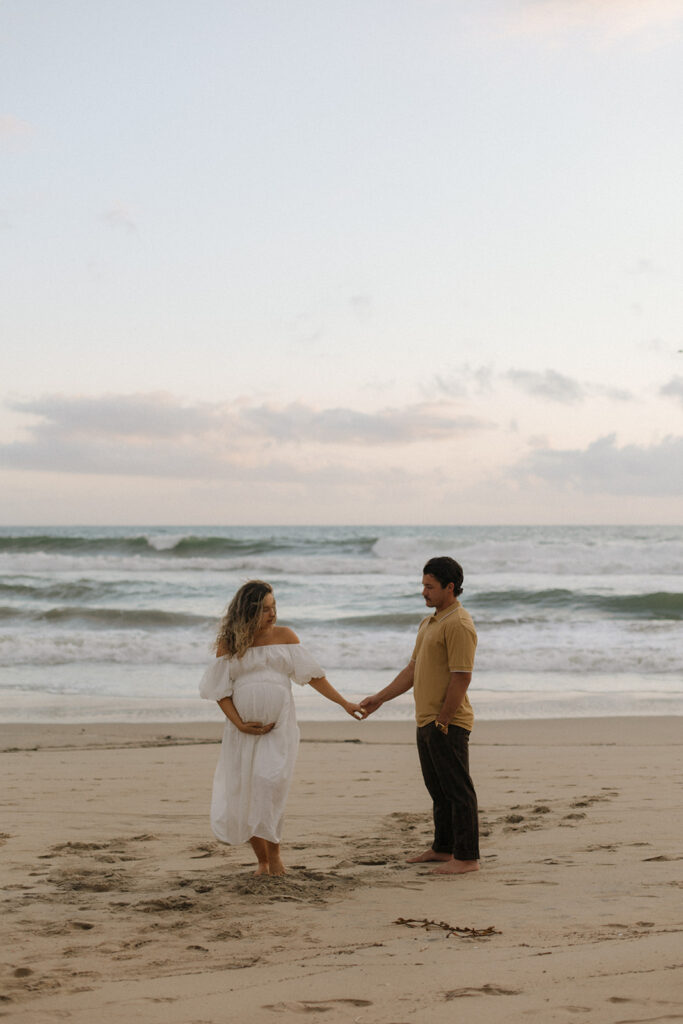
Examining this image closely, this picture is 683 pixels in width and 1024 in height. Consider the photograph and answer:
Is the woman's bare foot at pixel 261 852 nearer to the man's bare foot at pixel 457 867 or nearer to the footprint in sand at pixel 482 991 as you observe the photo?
the man's bare foot at pixel 457 867

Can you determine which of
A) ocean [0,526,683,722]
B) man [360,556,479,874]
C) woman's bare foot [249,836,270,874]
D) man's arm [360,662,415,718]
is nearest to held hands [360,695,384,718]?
man's arm [360,662,415,718]

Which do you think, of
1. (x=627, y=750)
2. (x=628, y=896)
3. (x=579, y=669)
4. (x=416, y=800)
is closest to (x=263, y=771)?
(x=628, y=896)

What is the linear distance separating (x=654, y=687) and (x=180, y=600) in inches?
608

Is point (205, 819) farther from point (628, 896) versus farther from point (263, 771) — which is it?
point (628, 896)

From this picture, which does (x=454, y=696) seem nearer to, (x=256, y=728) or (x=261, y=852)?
(x=256, y=728)

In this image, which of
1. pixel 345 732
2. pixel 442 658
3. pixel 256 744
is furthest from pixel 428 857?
pixel 345 732

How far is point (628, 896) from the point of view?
443cm

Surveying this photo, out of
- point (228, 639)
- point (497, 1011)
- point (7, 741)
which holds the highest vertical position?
point (228, 639)

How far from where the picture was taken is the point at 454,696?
16.2 ft

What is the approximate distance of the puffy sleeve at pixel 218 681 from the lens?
15.8ft

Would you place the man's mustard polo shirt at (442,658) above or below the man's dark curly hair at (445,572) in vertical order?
below

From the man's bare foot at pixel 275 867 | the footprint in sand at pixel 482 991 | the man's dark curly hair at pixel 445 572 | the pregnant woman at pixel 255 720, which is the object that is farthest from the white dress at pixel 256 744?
the footprint in sand at pixel 482 991

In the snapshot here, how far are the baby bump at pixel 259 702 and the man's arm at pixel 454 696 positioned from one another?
846 mm

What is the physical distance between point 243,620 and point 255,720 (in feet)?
Answer: 1.67
